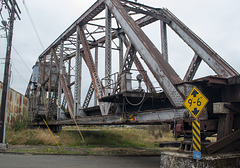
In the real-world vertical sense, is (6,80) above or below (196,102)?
above

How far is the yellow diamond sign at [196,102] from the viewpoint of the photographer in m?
6.29

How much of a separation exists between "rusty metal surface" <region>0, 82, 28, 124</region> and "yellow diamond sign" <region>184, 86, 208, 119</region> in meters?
18.5

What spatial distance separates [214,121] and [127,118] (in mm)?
4263

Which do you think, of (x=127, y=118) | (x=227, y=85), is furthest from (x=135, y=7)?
(x=227, y=85)

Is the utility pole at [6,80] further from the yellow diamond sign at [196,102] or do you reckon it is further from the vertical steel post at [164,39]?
the yellow diamond sign at [196,102]

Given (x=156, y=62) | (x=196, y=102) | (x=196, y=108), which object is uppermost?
(x=156, y=62)

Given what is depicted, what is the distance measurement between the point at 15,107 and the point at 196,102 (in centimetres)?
2101

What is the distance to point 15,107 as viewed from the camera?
23.2 m

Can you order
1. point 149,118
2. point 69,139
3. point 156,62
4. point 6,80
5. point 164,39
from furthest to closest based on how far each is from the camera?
point 69,139 < point 164,39 < point 6,80 < point 149,118 < point 156,62

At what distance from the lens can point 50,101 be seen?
24797 mm

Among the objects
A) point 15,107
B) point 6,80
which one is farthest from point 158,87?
point 15,107

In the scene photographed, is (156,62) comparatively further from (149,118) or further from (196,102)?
(196,102)

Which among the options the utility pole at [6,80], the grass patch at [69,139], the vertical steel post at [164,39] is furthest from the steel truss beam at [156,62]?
the grass patch at [69,139]

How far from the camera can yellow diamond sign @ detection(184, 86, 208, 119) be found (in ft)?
20.6
